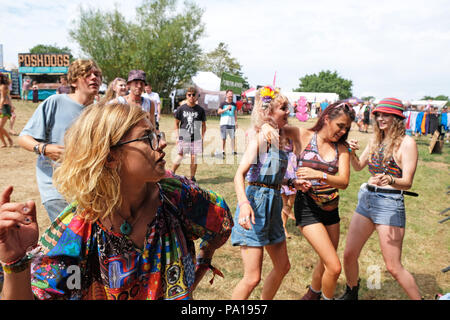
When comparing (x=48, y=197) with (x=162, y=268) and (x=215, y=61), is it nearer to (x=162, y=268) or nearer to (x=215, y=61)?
(x=162, y=268)

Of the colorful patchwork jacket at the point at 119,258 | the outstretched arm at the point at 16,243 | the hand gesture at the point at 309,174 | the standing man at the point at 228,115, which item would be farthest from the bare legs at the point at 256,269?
the standing man at the point at 228,115

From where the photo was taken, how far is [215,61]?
52.5 m

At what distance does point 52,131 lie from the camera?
2697 mm

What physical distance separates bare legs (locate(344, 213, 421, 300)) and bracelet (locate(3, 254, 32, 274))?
2864mm

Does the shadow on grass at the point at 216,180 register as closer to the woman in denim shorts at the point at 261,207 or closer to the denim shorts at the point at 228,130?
the denim shorts at the point at 228,130

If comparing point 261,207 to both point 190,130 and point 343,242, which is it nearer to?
point 343,242

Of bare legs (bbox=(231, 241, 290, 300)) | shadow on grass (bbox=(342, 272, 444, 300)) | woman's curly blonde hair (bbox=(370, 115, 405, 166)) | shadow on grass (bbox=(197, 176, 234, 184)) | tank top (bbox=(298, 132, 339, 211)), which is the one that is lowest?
shadow on grass (bbox=(342, 272, 444, 300))

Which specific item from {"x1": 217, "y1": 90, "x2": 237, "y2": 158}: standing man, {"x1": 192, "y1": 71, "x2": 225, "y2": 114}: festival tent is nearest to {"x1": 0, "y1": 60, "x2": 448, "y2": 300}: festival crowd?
{"x1": 217, "y1": 90, "x2": 237, "y2": 158}: standing man

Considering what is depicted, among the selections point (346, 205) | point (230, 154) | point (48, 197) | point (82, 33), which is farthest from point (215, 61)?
point (48, 197)

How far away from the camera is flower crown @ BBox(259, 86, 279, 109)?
3027 millimetres

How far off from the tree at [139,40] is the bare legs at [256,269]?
1128 inches

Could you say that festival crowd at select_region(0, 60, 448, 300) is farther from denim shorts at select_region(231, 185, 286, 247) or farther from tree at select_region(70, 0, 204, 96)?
tree at select_region(70, 0, 204, 96)

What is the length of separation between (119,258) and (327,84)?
9925 cm

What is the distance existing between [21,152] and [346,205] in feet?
31.6
